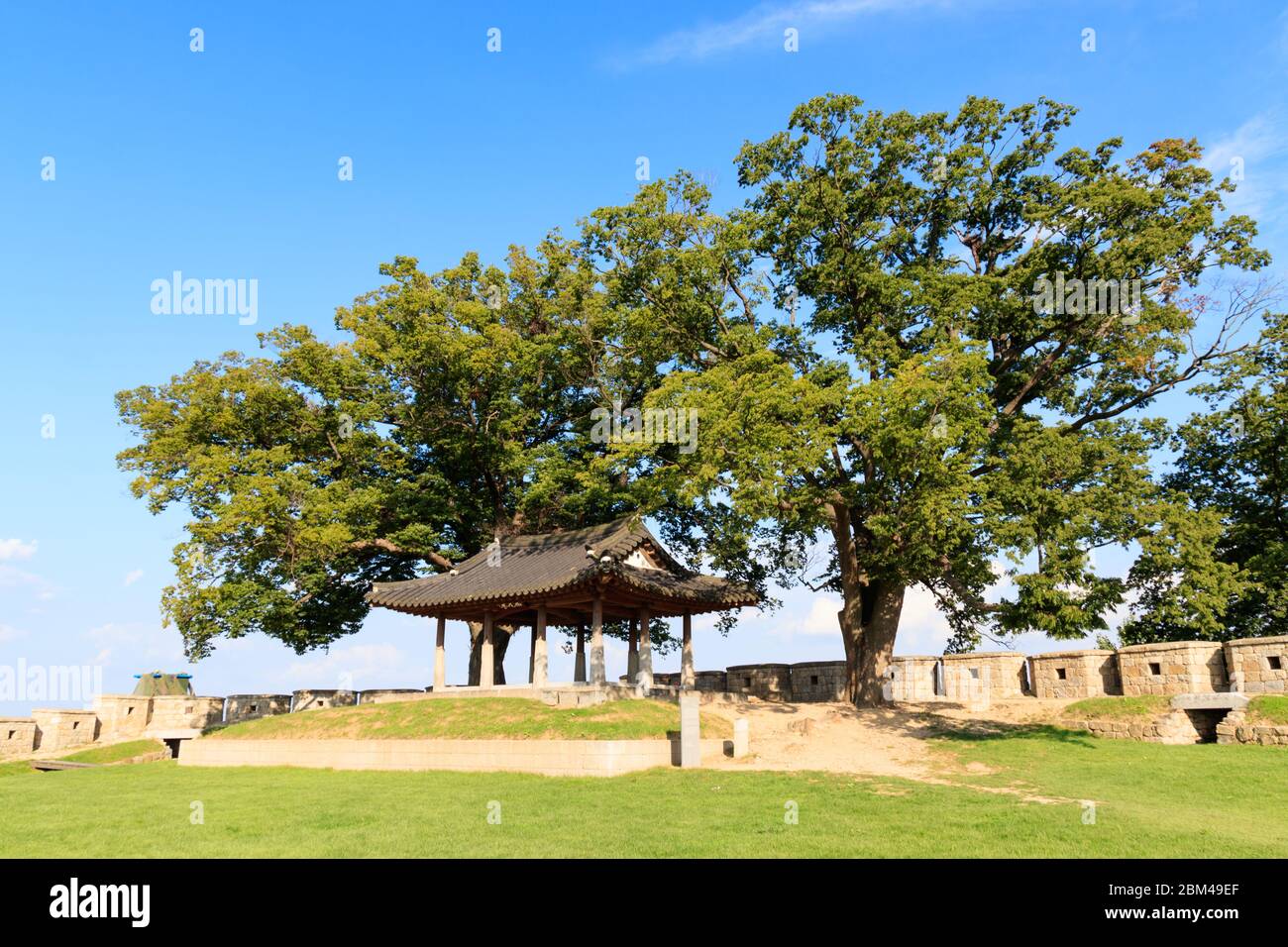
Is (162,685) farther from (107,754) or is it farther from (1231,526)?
(1231,526)

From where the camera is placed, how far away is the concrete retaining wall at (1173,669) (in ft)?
67.0

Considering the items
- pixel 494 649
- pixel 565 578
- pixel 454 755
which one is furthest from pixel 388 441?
pixel 454 755

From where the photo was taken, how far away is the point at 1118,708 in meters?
20.7

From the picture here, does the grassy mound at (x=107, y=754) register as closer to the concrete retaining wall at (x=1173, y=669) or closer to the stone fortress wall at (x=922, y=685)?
the stone fortress wall at (x=922, y=685)

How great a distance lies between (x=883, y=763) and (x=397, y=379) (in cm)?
2311

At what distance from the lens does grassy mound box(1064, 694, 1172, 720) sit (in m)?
20.2

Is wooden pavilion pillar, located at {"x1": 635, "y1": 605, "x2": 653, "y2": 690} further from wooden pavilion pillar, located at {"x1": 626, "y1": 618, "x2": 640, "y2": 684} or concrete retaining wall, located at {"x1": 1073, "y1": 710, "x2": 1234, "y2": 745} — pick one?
concrete retaining wall, located at {"x1": 1073, "y1": 710, "x2": 1234, "y2": 745}

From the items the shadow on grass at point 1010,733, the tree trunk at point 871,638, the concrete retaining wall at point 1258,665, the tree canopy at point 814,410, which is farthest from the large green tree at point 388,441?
the concrete retaining wall at point 1258,665

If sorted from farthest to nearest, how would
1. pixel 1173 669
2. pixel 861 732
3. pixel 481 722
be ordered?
pixel 861 732 < pixel 1173 669 < pixel 481 722

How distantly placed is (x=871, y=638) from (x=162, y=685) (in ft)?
93.0

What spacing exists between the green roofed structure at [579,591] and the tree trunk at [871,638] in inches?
123

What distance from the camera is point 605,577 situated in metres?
22.8
